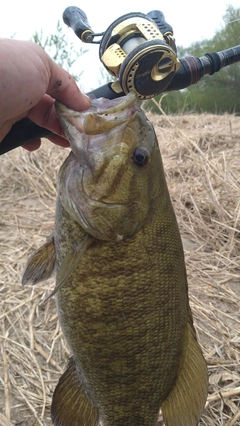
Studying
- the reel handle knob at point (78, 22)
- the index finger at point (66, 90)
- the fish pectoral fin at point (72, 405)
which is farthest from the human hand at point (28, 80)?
the fish pectoral fin at point (72, 405)

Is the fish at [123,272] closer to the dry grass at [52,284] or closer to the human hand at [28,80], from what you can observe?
the human hand at [28,80]

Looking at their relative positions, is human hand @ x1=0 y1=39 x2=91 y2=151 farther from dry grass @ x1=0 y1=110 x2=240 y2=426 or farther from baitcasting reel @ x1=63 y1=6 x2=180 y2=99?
dry grass @ x1=0 y1=110 x2=240 y2=426

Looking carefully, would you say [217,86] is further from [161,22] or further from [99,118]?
[99,118]

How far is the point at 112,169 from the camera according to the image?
3.99 ft

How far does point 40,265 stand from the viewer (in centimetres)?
134

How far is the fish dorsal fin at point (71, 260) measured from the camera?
3.59 ft

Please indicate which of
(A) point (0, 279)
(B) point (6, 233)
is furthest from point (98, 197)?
(B) point (6, 233)

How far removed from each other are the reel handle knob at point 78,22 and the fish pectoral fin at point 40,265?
890 mm

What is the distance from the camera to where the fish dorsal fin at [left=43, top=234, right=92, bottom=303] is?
1.10 m

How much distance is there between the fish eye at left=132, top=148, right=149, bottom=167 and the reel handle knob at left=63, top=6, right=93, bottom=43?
70cm

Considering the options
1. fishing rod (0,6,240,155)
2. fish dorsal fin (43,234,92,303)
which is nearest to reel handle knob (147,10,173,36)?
fishing rod (0,6,240,155)

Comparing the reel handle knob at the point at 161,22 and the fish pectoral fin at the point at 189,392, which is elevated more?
the reel handle knob at the point at 161,22

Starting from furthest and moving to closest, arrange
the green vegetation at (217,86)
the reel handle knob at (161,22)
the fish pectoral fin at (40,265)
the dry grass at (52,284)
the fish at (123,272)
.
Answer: the green vegetation at (217,86)
the dry grass at (52,284)
the reel handle knob at (161,22)
the fish pectoral fin at (40,265)
the fish at (123,272)

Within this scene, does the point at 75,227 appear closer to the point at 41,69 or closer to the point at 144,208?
the point at 144,208
